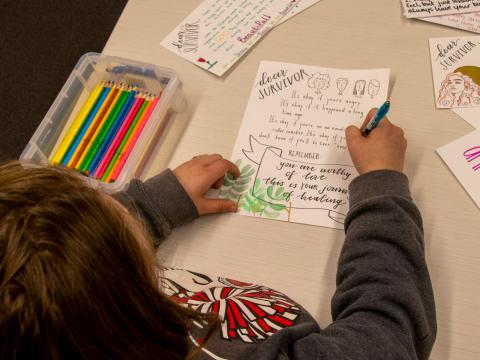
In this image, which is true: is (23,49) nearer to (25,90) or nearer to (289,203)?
(25,90)

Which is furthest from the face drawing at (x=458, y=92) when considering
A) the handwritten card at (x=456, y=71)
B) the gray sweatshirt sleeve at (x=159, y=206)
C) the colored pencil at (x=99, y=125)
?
the colored pencil at (x=99, y=125)

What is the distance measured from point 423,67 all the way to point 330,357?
455 mm

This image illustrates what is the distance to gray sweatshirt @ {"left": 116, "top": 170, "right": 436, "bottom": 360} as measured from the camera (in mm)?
505

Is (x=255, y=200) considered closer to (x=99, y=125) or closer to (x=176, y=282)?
(x=176, y=282)

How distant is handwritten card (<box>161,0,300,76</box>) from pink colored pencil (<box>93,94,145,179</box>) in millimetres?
133

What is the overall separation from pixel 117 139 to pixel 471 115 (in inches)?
20.4

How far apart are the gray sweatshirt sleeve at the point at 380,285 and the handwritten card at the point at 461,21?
296 mm

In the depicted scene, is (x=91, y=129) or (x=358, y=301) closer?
(x=358, y=301)

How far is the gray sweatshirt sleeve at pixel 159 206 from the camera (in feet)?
2.13

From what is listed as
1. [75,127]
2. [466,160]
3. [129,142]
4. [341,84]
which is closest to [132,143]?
[129,142]

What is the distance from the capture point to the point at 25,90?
160cm

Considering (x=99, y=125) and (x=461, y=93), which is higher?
(x=461, y=93)

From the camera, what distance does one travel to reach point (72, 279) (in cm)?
35

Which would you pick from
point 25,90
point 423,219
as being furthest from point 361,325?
point 25,90
